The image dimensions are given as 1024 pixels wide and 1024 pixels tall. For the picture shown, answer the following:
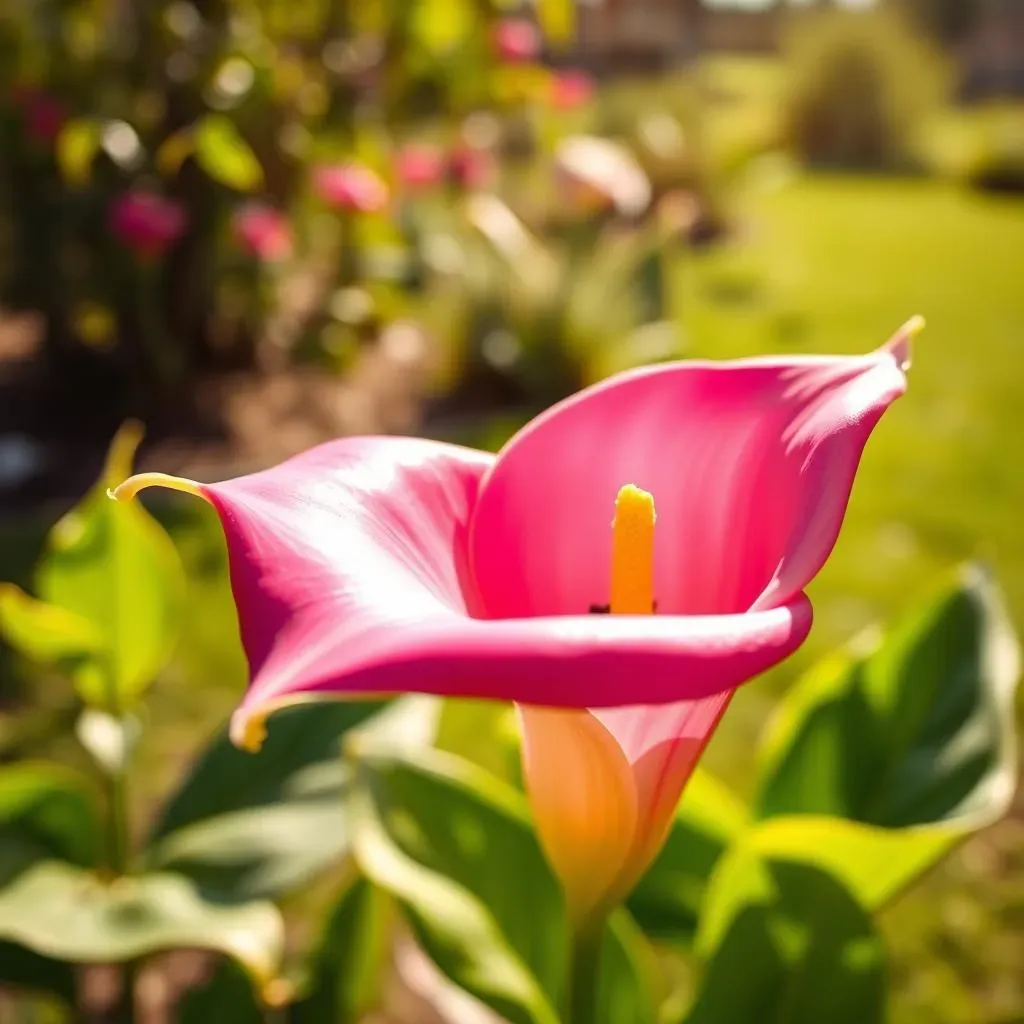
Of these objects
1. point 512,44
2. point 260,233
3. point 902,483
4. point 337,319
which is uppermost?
point 512,44

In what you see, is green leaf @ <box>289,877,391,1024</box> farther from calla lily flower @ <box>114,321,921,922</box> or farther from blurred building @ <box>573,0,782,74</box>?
blurred building @ <box>573,0,782,74</box>

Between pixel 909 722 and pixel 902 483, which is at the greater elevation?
pixel 909 722

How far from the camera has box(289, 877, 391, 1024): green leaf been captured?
29.5 inches

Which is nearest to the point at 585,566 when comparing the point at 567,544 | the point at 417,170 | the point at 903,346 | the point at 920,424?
the point at 567,544

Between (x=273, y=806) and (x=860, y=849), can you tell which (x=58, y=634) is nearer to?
(x=273, y=806)

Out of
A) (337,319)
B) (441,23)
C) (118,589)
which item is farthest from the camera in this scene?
(337,319)

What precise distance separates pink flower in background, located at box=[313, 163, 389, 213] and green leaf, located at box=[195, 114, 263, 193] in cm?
15

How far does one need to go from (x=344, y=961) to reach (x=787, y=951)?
31 cm

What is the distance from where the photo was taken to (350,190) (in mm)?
2232

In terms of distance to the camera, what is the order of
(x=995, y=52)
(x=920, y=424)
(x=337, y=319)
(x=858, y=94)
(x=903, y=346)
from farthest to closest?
(x=995, y=52) < (x=858, y=94) < (x=920, y=424) < (x=337, y=319) < (x=903, y=346)

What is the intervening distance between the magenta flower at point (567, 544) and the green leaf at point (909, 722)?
10.2 inches

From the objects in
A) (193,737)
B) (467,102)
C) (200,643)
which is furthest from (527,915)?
(467,102)

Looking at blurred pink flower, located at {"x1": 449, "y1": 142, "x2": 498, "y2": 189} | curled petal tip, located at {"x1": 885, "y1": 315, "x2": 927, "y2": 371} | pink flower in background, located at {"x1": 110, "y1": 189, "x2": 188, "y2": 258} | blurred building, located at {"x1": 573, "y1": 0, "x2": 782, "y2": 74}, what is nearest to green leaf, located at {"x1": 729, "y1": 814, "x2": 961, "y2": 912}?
curled petal tip, located at {"x1": 885, "y1": 315, "x2": 927, "y2": 371}

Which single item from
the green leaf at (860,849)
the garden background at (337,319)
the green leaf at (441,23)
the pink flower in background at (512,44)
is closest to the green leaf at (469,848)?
the green leaf at (860,849)
